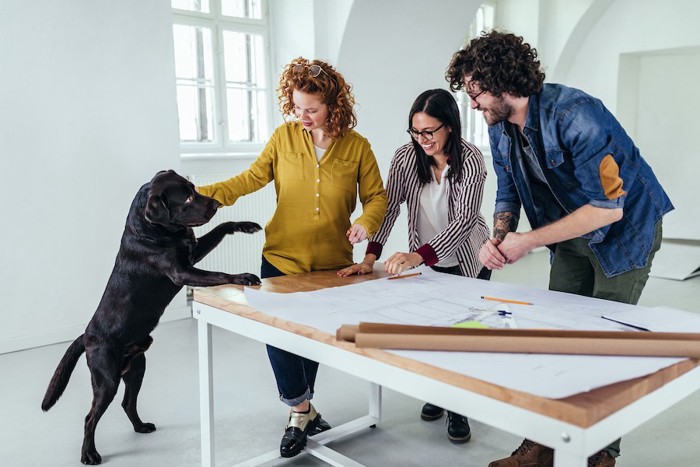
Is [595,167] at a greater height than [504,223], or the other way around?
[595,167]

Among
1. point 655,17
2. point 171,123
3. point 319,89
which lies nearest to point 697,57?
point 655,17

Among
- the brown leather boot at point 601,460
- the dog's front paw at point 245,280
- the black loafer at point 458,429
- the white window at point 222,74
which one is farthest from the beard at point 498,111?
the white window at point 222,74

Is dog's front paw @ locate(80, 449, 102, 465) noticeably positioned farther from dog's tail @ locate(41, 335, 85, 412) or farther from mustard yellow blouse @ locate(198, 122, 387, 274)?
mustard yellow blouse @ locate(198, 122, 387, 274)

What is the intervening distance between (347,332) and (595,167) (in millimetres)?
820

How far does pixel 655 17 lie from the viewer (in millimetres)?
6742

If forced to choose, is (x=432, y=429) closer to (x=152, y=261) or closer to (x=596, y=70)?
(x=152, y=261)

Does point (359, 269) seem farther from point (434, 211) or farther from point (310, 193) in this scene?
point (434, 211)

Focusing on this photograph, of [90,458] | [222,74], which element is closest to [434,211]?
[90,458]

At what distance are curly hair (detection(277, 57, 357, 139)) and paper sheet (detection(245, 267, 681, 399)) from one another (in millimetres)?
593

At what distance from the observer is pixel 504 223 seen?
2.13m

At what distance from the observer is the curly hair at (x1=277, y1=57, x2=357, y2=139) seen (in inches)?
86.7

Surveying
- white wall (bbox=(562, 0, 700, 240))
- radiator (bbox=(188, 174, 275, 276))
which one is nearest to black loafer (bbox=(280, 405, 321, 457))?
radiator (bbox=(188, 174, 275, 276))

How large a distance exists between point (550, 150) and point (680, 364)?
0.73 meters

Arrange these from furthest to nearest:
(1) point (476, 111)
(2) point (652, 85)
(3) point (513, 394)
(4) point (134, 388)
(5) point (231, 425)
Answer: (1) point (476, 111) → (2) point (652, 85) → (5) point (231, 425) → (4) point (134, 388) → (3) point (513, 394)
